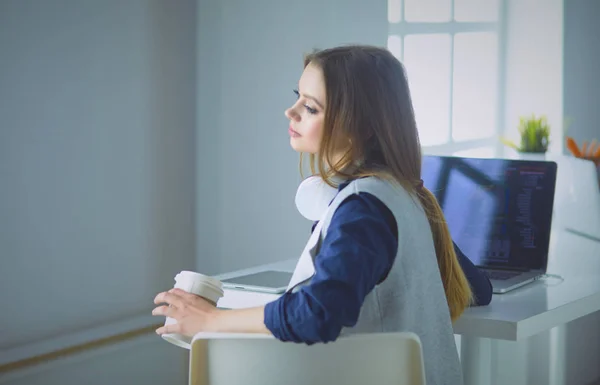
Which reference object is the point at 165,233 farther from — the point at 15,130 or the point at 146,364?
the point at 15,130

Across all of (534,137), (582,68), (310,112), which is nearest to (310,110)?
(310,112)

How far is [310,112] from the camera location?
1533mm

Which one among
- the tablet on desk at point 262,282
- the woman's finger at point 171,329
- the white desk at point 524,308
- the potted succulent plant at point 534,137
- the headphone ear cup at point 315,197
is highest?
the potted succulent plant at point 534,137

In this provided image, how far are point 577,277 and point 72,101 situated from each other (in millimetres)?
1428

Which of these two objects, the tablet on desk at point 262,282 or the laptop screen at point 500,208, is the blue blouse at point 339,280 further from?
the laptop screen at point 500,208

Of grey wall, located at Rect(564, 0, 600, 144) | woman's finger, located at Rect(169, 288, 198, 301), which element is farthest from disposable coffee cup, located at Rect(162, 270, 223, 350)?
grey wall, located at Rect(564, 0, 600, 144)

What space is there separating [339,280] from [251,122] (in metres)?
1.79

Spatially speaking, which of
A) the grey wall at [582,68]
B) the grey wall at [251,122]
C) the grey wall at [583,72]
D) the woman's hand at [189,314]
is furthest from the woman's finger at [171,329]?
the grey wall at [582,68]

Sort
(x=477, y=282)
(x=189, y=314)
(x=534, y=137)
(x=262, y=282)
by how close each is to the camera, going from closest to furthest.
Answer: (x=189, y=314), (x=477, y=282), (x=262, y=282), (x=534, y=137)

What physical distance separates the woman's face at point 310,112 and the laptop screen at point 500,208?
29.5 inches

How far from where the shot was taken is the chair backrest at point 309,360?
1.20m

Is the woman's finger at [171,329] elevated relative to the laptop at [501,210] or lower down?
lower down

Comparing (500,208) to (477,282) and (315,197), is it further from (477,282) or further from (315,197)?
(315,197)

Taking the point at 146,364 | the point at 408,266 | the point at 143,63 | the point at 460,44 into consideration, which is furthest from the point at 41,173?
A: the point at 460,44
